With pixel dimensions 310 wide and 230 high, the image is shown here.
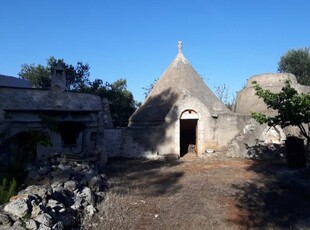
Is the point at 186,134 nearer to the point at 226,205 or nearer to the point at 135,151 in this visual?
the point at 135,151

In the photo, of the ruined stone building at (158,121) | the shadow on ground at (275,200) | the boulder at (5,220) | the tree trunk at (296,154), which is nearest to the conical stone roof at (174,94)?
the ruined stone building at (158,121)

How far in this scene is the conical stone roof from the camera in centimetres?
1834

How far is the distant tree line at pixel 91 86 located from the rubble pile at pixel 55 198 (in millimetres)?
16804

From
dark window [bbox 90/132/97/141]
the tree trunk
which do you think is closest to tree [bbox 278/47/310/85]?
the tree trunk

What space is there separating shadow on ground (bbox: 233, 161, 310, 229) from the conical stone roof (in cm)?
677

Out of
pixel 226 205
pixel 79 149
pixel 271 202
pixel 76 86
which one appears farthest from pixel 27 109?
pixel 76 86

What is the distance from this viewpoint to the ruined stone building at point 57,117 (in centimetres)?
1368

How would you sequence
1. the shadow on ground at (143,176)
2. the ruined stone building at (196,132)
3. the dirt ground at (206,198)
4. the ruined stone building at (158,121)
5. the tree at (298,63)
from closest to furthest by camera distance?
the dirt ground at (206,198) → the shadow on ground at (143,176) → the ruined stone building at (158,121) → the ruined stone building at (196,132) → the tree at (298,63)

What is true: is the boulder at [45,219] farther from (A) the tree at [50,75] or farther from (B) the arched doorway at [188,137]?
(A) the tree at [50,75]

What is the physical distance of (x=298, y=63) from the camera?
1287 inches

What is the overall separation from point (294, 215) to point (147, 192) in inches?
A: 157

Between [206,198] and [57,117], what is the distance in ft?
25.9

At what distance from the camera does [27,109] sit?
1382cm

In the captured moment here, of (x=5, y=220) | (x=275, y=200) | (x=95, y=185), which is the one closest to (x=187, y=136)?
(x=275, y=200)
